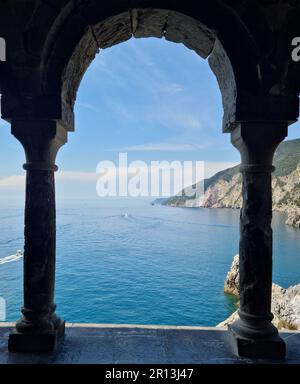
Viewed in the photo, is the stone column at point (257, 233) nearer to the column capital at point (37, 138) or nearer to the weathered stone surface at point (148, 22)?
the weathered stone surface at point (148, 22)

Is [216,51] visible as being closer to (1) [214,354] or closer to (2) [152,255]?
(1) [214,354]

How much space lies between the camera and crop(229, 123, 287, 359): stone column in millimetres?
3869

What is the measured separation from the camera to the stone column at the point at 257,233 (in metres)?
3.87

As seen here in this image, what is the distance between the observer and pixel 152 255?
6362 cm

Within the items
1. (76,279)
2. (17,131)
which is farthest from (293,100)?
(76,279)

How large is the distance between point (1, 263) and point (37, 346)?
5929 cm

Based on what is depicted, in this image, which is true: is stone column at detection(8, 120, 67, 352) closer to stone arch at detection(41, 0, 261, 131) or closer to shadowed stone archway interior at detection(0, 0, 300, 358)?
shadowed stone archway interior at detection(0, 0, 300, 358)

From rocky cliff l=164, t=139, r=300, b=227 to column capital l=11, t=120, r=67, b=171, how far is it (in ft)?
256

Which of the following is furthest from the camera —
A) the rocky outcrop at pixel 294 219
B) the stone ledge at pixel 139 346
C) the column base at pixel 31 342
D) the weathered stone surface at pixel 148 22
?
the rocky outcrop at pixel 294 219

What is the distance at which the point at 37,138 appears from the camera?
3932mm

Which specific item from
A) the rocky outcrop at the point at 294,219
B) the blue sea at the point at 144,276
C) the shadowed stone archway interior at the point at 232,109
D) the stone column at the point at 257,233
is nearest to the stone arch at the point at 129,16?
the shadowed stone archway interior at the point at 232,109

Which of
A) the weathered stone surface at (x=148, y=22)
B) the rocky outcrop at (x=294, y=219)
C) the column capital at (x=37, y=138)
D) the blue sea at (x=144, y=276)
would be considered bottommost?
the blue sea at (x=144, y=276)

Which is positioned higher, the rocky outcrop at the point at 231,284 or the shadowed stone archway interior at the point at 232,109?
the shadowed stone archway interior at the point at 232,109

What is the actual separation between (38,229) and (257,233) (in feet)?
8.86
